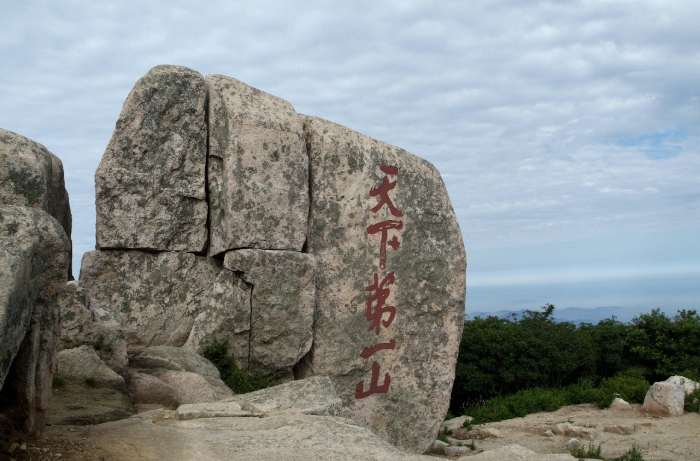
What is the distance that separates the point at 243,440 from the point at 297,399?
3.32ft

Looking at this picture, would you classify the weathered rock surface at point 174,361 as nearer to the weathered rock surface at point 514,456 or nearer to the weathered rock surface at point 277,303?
the weathered rock surface at point 277,303

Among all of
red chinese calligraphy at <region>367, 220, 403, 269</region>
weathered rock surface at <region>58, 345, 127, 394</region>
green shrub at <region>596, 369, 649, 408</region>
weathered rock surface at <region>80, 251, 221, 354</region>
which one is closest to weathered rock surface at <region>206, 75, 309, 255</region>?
weathered rock surface at <region>80, 251, 221, 354</region>

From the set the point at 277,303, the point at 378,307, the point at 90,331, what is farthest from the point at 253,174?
the point at 90,331

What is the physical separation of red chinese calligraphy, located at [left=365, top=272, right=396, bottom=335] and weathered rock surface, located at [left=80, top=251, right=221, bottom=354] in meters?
1.66

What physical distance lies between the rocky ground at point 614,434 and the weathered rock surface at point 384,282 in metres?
1.29

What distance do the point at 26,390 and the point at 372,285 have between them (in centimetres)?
398

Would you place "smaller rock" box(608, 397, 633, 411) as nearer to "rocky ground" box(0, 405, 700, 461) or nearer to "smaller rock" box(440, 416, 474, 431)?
"rocky ground" box(0, 405, 700, 461)

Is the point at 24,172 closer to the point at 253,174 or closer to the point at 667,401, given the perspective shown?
the point at 253,174

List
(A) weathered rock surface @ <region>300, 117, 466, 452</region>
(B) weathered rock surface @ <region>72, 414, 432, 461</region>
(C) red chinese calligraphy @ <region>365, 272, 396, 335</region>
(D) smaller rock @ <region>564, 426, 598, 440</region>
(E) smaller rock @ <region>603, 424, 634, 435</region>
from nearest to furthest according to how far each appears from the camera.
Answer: (B) weathered rock surface @ <region>72, 414, 432, 461</region> → (A) weathered rock surface @ <region>300, 117, 466, 452</region> → (C) red chinese calligraphy @ <region>365, 272, 396, 335</region> → (D) smaller rock @ <region>564, 426, 598, 440</region> → (E) smaller rock @ <region>603, 424, 634, 435</region>

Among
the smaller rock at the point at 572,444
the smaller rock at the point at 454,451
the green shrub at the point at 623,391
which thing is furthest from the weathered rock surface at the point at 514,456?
the green shrub at the point at 623,391

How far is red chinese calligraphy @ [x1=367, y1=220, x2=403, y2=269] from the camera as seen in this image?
6.69 meters

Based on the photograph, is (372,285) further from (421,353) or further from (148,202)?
(148,202)

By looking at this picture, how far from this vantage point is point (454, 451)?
8.11 meters

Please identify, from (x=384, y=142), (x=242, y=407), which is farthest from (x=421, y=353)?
(x=242, y=407)
